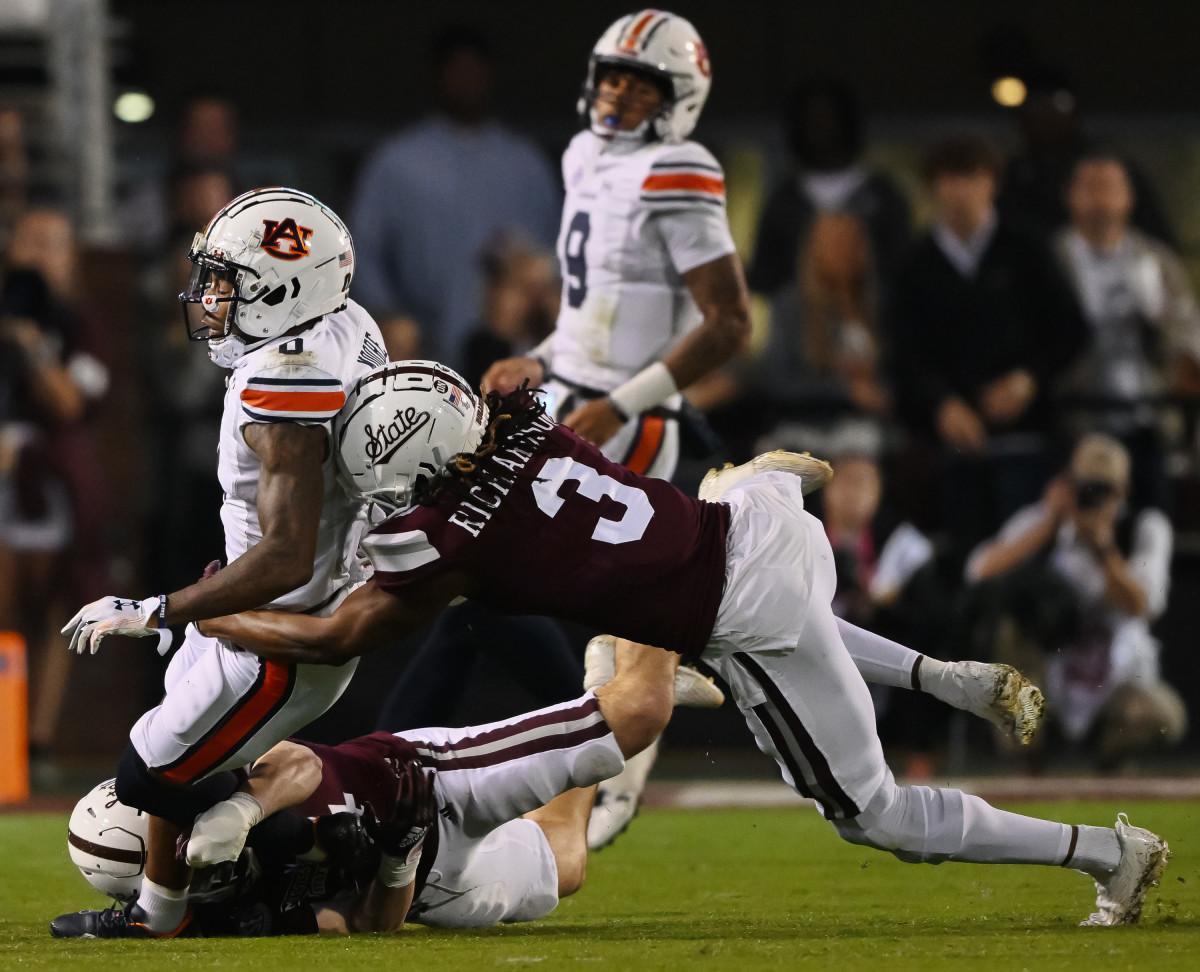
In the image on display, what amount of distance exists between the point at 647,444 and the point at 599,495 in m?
1.56

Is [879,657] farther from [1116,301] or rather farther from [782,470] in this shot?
[1116,301]

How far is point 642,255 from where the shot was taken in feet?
18.1

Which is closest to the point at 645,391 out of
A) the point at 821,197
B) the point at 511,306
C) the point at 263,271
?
the point at 263,271

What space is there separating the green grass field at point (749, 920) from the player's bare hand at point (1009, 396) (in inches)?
96.0

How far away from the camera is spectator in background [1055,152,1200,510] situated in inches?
329

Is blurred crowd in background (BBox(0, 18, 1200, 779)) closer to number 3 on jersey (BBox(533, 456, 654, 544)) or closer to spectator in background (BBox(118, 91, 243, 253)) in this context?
spectator in background (BBox(118, 91, 243, 253))

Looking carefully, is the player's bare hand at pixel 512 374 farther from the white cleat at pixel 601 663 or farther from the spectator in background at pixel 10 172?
the spectator in background at pixel 10 172

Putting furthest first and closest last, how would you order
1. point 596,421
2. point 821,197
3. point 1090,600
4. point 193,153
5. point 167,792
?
1. point 193,153
2. point 821,197
3. point 1090,600
4. point 596,421
5. point 167,792

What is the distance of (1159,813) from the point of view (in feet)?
21.0

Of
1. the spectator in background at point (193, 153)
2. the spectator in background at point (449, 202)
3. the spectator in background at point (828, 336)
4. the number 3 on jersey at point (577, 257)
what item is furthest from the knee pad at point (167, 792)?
the spectator in background at point (449, 202)

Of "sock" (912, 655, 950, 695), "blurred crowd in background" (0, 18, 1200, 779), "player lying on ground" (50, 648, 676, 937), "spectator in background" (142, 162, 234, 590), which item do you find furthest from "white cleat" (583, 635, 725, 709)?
"spectator in background" (142, 162, 234, 590)

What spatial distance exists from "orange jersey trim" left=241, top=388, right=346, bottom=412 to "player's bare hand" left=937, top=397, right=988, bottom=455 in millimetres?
4732

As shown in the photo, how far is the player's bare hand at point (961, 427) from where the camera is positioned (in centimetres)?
823

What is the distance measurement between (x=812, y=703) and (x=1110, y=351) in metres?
4.98
